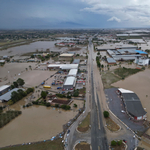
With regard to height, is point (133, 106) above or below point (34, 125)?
above

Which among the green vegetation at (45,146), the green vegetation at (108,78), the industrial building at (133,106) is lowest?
the green vegetation at (45,146)

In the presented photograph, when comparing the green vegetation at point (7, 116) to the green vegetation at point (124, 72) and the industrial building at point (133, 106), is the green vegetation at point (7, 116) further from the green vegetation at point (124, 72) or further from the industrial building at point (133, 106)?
the green vegetation at point (124, 72)

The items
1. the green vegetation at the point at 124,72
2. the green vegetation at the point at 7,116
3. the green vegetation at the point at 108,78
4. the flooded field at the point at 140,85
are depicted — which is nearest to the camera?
the green vegetation at the point at 7,116

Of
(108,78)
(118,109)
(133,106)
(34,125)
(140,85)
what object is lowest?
(34,125)

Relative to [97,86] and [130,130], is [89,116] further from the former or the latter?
[97,86]

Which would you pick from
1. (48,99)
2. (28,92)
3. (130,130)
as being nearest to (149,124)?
(130,130)

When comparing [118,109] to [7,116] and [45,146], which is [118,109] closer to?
[45,146]

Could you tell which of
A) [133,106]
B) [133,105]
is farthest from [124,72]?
[133,106]

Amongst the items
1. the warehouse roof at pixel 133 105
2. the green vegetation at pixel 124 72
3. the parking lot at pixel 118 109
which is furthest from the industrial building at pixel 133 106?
the green vegetation at pixel 124 72
